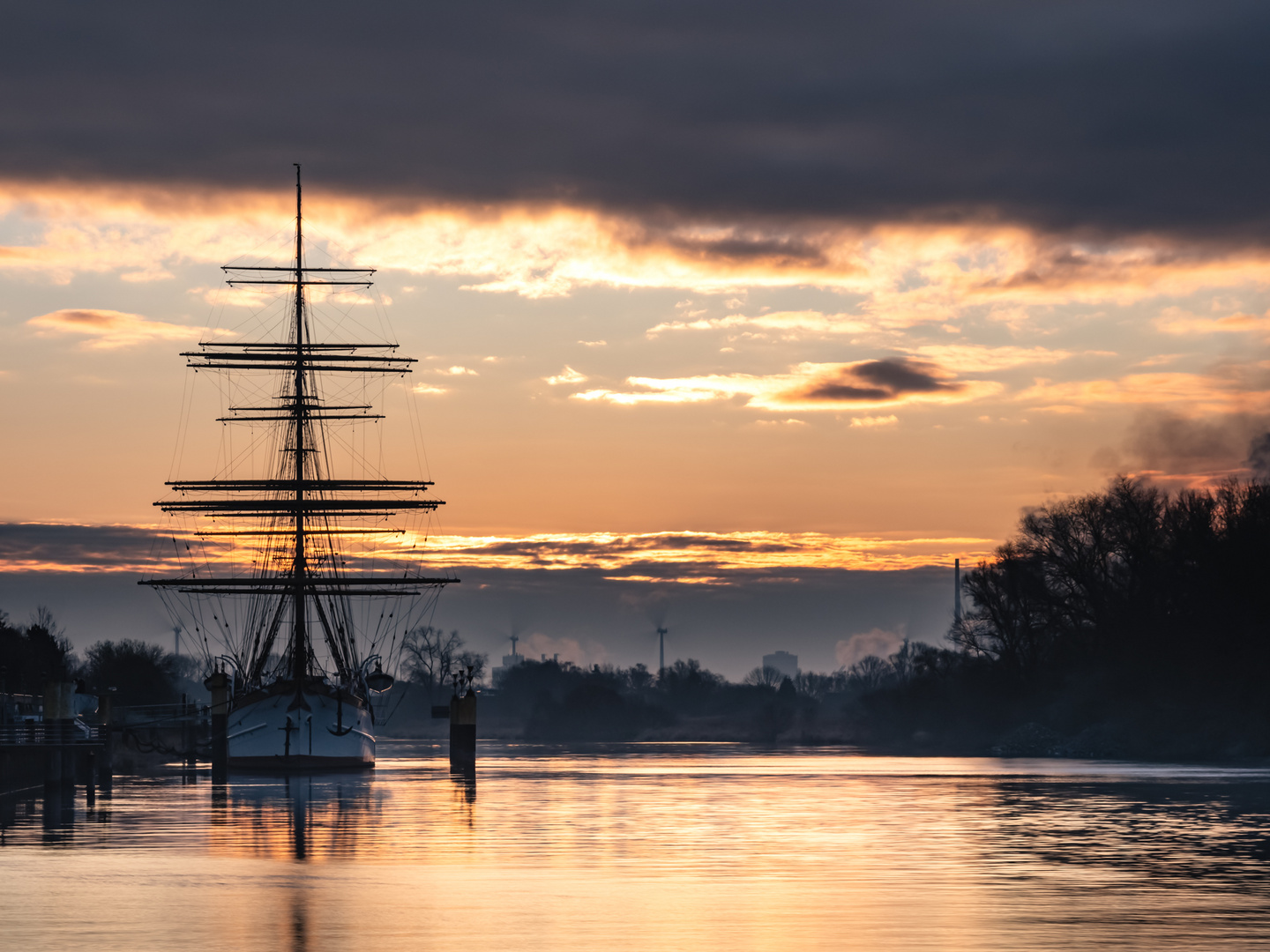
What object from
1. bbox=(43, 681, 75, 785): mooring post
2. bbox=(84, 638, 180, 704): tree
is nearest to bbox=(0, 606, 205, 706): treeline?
bbox=(84, 638, 180, 704): tree

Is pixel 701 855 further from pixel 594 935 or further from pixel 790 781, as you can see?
pixel 790 781

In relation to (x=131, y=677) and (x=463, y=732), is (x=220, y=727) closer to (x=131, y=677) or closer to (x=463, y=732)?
(x=463, y=732)

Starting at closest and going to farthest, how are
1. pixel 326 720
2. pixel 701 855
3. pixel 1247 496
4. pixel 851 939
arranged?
pixel 851 939 → pixel 701 855 → pixel 326 720 → pixel 1247 496

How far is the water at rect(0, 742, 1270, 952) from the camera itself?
22172mm

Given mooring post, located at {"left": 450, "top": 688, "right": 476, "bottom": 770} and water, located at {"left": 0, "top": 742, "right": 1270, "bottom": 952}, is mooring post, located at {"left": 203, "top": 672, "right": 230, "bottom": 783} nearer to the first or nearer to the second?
mooring post, located at {"left": 450, "top": 688, "right": 476, "bottom": 770}

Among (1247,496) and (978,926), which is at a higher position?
(1247,496)

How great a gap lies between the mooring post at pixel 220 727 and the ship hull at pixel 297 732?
5.54 metres

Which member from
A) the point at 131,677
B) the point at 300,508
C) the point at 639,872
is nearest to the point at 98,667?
the point at 131,677

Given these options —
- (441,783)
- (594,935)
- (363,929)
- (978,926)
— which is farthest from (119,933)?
(441,783)

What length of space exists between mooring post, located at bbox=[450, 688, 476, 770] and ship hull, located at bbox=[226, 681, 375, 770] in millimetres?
7221

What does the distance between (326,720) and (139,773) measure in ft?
38.0

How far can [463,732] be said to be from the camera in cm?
8544

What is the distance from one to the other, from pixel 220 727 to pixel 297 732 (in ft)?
51.1

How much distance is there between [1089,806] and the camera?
52219mm
